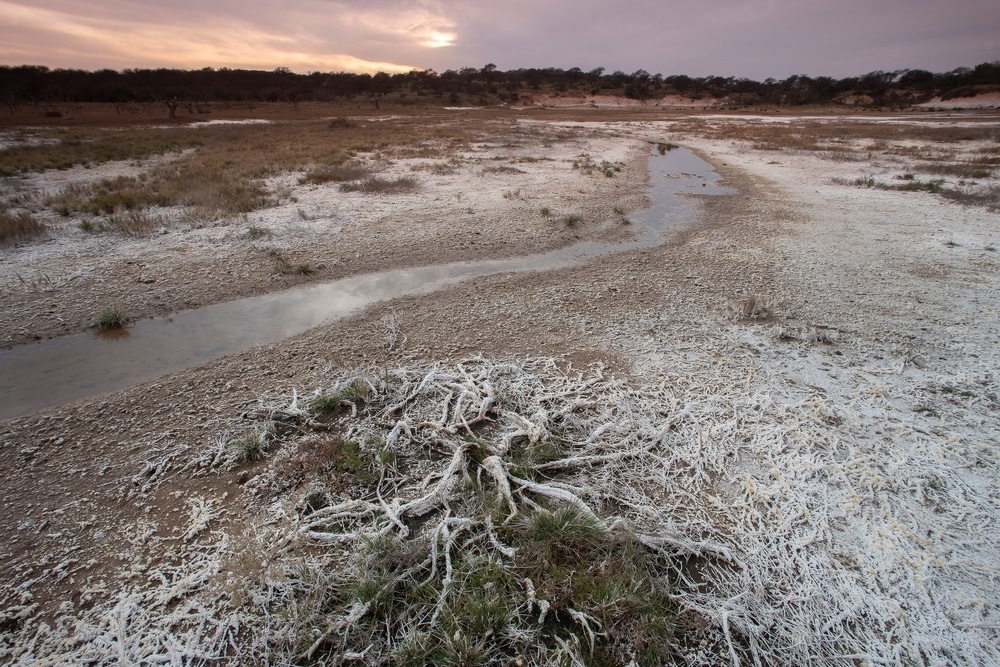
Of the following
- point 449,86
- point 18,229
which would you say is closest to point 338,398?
point 18,229

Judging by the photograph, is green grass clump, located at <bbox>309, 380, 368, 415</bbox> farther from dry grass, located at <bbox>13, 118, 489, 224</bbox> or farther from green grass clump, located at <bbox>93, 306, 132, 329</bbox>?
dry grass, located at <bbox>13, 118, 489, 224</bbox>

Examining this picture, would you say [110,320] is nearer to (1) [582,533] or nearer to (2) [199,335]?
(2) [199,335]

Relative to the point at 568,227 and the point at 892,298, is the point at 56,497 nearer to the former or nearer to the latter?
the point at 568,227

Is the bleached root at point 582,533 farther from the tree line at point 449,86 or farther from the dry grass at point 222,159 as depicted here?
the tree line at point 449,86

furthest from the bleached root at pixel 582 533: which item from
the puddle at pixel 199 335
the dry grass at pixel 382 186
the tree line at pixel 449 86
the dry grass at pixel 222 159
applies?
the tree line at pixel 449 86

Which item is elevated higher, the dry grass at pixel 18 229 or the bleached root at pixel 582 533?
the dry grass at pixel 18 229

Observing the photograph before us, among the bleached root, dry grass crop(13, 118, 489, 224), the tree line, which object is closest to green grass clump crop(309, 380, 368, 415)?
the bleached root

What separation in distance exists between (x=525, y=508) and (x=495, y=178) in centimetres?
1803

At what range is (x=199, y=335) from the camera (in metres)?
7.36

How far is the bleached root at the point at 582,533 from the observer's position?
119 inches

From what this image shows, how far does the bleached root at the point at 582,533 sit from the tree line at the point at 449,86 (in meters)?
74.8

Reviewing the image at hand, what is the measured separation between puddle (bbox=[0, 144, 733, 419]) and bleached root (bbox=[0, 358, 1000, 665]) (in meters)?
2.50

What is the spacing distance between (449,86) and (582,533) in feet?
331

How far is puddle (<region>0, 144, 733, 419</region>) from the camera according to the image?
604 cm
